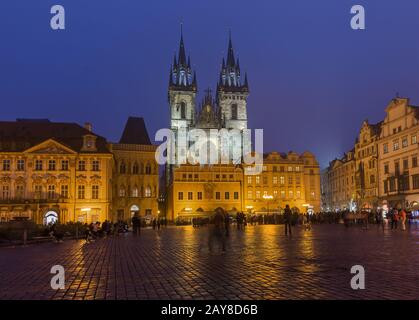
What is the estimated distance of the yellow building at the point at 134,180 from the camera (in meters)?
74.0

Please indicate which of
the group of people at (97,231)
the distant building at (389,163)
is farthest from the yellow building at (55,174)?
the distant building at (389,163)

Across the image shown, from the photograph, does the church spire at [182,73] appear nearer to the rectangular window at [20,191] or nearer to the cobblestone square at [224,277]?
the rectangular window at [20,191]

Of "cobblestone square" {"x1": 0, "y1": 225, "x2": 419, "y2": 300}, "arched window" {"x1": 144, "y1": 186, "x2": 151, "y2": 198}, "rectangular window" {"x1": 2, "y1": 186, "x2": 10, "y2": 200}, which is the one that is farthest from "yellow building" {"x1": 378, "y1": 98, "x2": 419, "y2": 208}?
"cobblestone square" {"x1": 0, "y1": 225, "x2": 419, "y2": 300}

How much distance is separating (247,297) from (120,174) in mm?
67890

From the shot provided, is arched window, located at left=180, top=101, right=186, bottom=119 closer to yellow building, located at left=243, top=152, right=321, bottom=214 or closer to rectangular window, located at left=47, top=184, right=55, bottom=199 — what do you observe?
yellow building, located at left=243, top=152, right=321, bottom=214

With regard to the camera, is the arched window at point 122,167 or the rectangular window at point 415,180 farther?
the arched window at point 122,167

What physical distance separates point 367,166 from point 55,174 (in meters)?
46.6

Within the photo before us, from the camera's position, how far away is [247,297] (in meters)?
7.61

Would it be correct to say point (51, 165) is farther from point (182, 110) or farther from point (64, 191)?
point (182, 110)

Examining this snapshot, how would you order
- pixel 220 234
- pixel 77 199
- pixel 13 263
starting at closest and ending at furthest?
pixel 13 263 → pixel 220 234 → pixel 77 199

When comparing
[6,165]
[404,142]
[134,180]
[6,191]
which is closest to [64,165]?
[6,165]

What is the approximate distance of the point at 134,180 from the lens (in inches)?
2940
